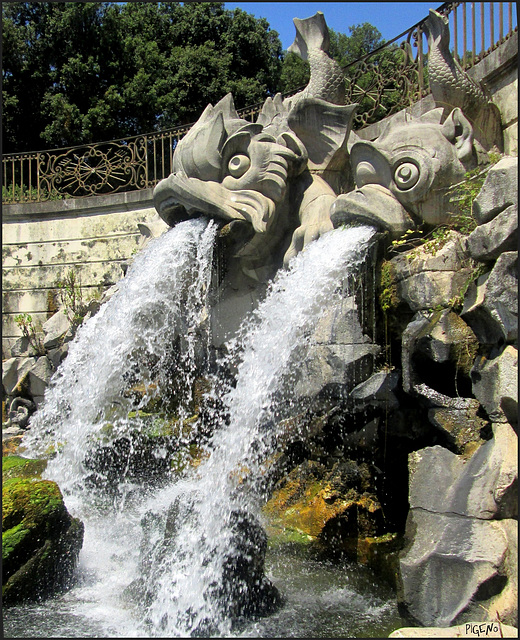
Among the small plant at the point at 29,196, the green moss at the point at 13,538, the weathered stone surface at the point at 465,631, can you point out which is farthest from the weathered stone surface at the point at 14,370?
the weathered stone surface at the point at 465,631

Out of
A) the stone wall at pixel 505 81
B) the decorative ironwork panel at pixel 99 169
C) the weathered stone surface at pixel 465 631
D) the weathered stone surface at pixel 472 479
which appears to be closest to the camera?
the weathered stone surface at pixel 465 631

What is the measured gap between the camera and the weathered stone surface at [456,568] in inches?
118

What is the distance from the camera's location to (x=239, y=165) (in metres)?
5.86

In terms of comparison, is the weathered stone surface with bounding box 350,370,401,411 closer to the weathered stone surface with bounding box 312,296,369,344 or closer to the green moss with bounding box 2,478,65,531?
the weathered stone surface with bounding box 312,296,369,344

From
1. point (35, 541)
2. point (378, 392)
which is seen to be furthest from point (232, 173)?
point (35, 541)

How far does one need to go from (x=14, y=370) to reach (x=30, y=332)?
0.74m

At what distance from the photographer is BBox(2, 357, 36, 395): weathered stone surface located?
372 inches

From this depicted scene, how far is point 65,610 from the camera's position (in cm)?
384

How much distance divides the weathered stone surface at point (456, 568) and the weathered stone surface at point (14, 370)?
7.34 m

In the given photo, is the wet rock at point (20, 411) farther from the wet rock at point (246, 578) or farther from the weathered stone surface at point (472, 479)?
the weathered stone surface at point (472, 479)

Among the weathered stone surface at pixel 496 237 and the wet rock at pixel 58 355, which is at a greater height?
the weathered stone surface at pixel 496 237

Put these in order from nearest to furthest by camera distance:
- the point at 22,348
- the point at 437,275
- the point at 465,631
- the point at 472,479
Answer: the point at 465,631 → the point at 472,479 → the point at 437,275 → the point at 22,348

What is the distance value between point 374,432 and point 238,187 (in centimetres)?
248

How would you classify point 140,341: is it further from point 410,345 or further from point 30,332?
point 30,332
